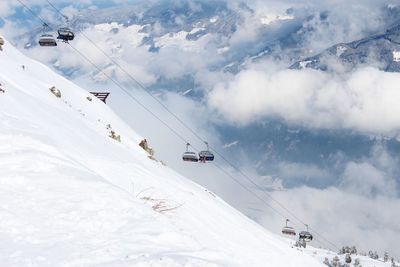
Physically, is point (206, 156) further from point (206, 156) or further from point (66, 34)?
point (66, 34)

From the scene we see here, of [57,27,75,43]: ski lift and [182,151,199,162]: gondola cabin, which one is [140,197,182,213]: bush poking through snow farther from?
[182,151,199,162]: gondola cabin

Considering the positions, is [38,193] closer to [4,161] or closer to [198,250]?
[4,161]

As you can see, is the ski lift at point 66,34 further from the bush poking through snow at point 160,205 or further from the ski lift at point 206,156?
the bush poking through snow at point 160,205

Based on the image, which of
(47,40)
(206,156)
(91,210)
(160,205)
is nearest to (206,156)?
(206,156)

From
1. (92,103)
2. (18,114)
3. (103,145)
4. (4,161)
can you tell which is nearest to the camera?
(4,161)

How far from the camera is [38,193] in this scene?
54.5ft

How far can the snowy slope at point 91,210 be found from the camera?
1365 cm

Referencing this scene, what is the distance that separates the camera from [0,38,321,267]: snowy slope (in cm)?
1365

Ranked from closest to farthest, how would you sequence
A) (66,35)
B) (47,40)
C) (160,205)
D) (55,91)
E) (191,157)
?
(160,205) → (55,91) → (66,35) → (47,40) → (191,157)

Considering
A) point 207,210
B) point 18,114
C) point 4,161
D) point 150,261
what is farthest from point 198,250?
point 18,114

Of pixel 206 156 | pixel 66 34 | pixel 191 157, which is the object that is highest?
pixel 206 156

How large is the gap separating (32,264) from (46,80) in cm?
3125

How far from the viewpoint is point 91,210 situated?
15961mm

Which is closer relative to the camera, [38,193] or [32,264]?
[32,264]
